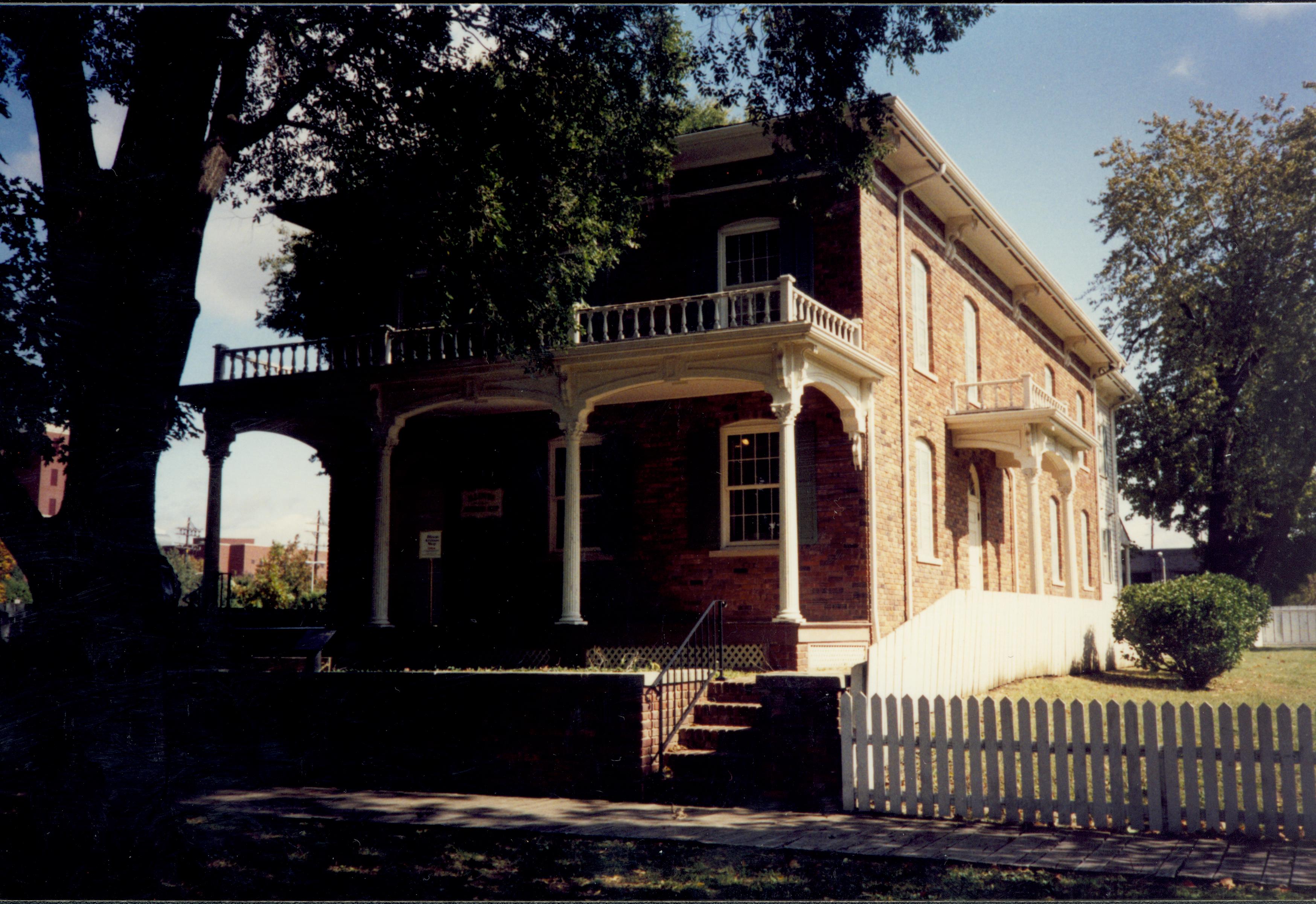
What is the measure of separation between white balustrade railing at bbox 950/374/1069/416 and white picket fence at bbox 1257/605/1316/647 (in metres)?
19.6

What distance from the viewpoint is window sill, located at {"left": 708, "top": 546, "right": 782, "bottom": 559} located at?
16281mm

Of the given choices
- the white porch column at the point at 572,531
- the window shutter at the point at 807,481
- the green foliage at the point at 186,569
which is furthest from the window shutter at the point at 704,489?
the green foliage at the point at 186,569

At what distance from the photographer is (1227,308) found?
31.0 metres

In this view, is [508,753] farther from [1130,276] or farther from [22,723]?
[1130,276]

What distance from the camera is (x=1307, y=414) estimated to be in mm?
31234

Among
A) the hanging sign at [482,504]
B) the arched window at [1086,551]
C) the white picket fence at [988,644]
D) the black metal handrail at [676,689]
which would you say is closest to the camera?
the black metal handrail at [676,689]

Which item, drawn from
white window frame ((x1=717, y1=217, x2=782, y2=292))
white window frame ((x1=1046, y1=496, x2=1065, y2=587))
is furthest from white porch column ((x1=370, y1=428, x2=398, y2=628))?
white window frame ((x1=1046, y1=496, x2=1065, y2=587))

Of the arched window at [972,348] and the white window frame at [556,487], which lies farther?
the arched window at [972,348]

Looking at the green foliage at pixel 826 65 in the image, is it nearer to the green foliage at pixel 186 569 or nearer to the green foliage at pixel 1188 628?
the green foliage at pixel 1188 628

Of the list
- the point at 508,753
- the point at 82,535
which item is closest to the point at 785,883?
the point at 508,753

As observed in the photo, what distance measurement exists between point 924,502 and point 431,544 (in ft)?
28.2

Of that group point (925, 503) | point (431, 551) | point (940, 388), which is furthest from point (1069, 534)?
point (431, 551)

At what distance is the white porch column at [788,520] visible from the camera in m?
14.2

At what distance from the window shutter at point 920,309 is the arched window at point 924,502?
4.75 feet
